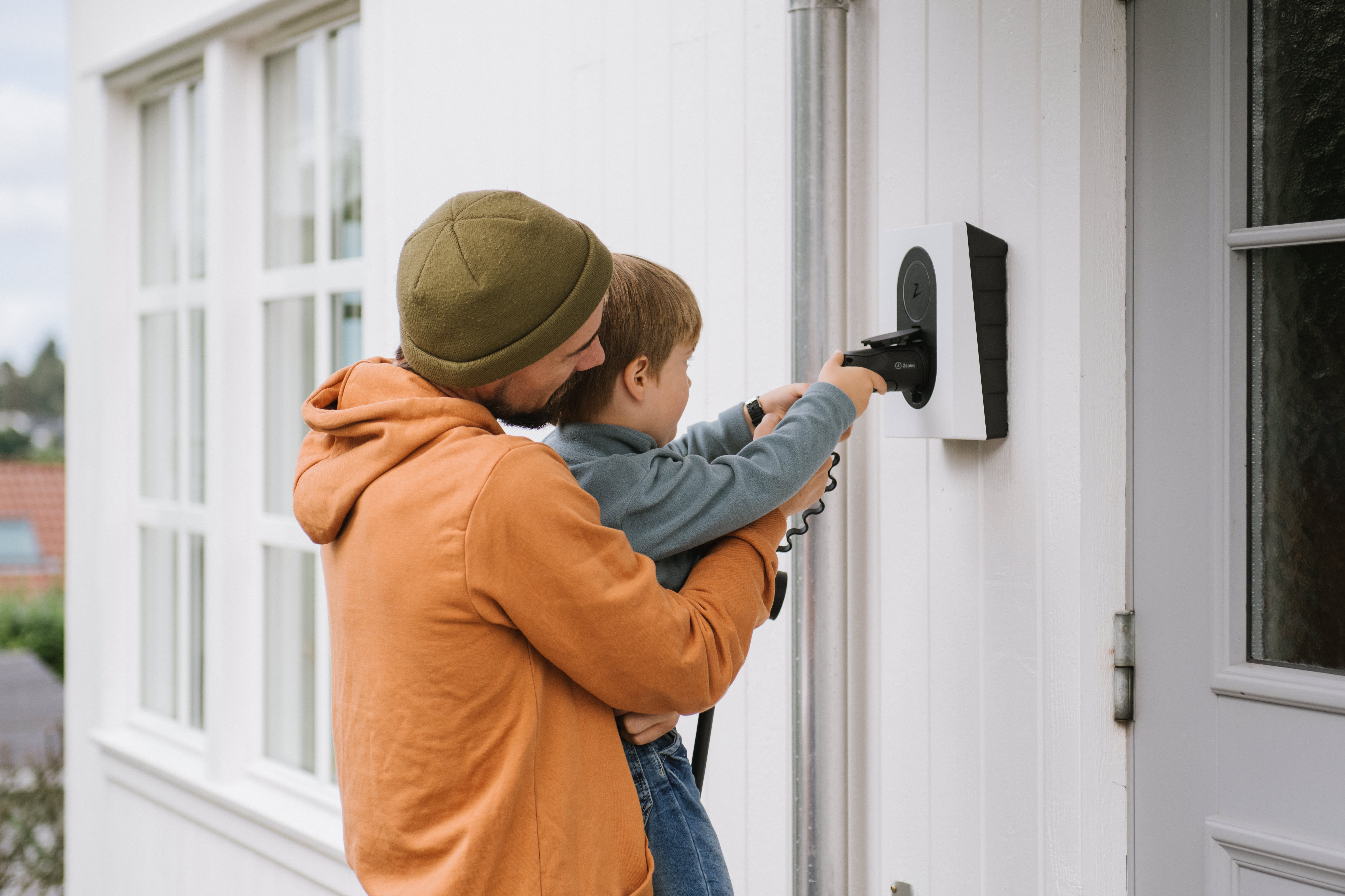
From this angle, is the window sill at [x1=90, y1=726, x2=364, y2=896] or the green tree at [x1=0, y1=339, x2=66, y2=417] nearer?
the window sill at [x1=90, y1=726, x2=364, y2=896]

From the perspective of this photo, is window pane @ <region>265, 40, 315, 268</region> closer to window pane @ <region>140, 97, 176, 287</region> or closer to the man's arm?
window pane @ <region>140, 97, 176, 287</region>

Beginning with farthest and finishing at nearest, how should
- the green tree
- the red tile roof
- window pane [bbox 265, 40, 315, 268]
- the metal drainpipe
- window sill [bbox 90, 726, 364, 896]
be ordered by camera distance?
the green tree < the red tile roof < window pane [bbox 265, 40, 315, 268] < window sill [bbox 90, 726, 364, 896] < the metal drainpipe

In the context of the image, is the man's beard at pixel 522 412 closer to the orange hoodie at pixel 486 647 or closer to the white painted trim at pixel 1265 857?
the orange hoodie at pixel 486 647

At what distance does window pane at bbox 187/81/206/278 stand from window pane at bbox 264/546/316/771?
976mm

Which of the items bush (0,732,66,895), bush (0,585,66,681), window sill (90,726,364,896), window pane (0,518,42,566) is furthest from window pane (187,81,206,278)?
window pane (0,518,42,566)

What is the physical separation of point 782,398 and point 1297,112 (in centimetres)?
65

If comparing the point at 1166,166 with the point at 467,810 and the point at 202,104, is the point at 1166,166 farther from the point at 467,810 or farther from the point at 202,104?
the point at 202,104

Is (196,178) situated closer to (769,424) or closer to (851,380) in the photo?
(769,424)

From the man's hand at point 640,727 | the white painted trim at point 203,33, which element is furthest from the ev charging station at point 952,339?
the white painted trim at point 203,33

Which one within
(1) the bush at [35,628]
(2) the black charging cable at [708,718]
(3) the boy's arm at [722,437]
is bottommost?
(1) the bush at [35,628]

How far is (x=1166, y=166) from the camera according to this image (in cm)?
121

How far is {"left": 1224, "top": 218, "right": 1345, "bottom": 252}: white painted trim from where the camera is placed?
3.60ft

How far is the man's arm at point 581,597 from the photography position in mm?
902

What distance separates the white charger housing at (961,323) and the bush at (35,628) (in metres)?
14.4
